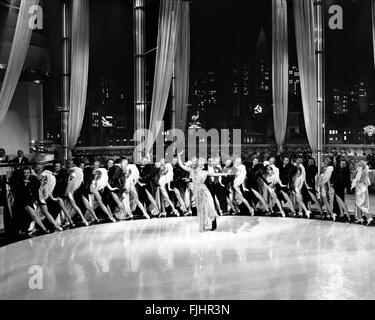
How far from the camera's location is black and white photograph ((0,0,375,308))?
14.7 feet

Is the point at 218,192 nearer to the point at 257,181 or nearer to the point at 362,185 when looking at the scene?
the point at 257,181

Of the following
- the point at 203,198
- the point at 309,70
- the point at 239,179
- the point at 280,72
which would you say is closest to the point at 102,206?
the point at 203,198

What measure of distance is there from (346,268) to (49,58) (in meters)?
9.94

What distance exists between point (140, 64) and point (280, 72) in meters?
3.50

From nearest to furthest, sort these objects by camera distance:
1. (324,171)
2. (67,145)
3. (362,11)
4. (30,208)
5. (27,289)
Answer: (27,289)
(30,208)
(324,171)
(67,145)
(362,11)

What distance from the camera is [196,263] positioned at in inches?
196

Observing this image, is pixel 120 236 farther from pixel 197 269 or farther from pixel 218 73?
pixel 218 73

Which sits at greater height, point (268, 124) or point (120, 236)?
point (268, 124)

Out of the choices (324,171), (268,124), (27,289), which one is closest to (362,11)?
(268,124)

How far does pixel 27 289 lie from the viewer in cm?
405

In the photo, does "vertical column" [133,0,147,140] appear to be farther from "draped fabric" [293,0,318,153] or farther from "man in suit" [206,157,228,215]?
"draped fabric" [293,0,318,153]

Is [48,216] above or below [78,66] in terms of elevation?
below

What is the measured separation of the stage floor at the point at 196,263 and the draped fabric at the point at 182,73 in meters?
4.83

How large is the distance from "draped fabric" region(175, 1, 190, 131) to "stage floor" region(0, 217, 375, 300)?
15.9 ft
